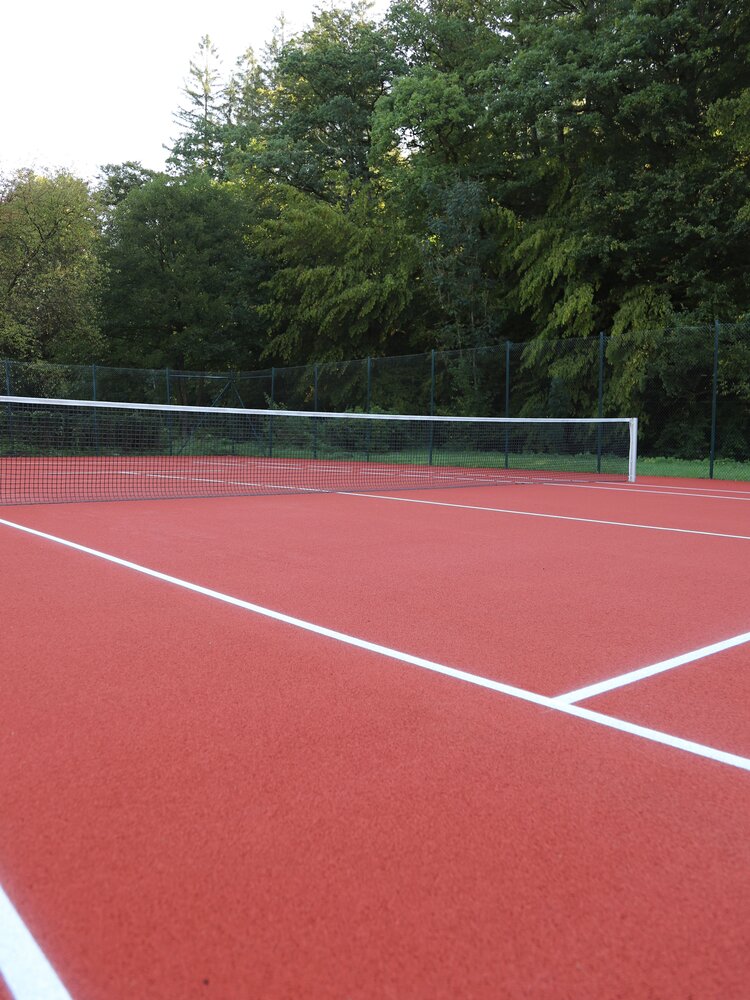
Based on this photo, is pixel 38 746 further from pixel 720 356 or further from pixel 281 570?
pixel 720 356

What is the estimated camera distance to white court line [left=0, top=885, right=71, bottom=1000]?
1532mm

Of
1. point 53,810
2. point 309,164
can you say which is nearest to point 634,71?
point 309,164

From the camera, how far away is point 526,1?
79.6 feet

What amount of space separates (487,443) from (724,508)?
982 centimetres

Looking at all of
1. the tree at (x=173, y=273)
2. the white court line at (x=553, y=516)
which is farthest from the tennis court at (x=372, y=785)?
the tree at (x=173, y=273)

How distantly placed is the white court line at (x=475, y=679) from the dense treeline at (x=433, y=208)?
15.6 meters

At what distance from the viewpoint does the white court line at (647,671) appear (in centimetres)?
318

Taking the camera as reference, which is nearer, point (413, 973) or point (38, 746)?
point (413, 973)

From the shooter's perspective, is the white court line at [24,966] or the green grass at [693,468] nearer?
the white court line at [24,966]

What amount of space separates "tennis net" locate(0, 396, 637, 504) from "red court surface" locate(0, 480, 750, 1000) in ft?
25.0

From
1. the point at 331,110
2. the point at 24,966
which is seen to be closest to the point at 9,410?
the point at 331,110

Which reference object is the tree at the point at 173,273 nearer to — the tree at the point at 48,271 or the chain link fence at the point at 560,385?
the tree at the point at 48,271

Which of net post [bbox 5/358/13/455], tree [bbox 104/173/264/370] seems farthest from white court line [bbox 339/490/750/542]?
tree [bbox 104/173/264/370]

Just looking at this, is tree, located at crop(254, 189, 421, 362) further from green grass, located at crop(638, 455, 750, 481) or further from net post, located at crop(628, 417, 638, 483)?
net post, located at crop(628, 417, 638, 483)
